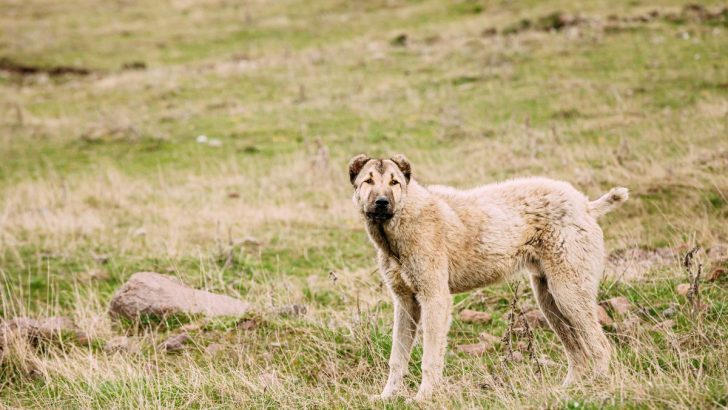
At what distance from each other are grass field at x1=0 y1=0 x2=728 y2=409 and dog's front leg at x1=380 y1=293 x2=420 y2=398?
0.39 meters

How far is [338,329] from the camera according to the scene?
6.97 metres

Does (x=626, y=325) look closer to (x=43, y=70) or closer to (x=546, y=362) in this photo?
(x=546, y=362)

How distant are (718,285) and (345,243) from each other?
233 inches

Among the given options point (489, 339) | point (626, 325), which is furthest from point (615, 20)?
point (489, 339)

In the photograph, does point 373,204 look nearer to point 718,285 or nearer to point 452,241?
point 452,241

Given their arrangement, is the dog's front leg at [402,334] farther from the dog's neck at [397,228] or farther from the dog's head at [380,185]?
the dog's head at [380,185]

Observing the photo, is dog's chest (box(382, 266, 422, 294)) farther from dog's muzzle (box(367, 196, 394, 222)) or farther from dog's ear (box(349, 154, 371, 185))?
dog's ear (box(349, 154, 371, 185))

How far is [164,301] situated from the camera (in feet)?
26.1

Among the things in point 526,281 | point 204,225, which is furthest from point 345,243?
point 526,281

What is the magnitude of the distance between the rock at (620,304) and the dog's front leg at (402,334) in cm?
225

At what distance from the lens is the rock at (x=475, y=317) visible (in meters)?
7.30

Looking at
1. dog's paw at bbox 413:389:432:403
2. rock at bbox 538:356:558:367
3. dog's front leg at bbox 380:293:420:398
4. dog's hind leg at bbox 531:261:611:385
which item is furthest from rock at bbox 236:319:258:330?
dog's hind leg at bbox 531:261:611:385

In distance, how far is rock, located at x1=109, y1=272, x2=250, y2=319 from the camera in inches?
310

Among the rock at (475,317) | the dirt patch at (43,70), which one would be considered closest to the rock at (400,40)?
the dirt patch at (43,70)
